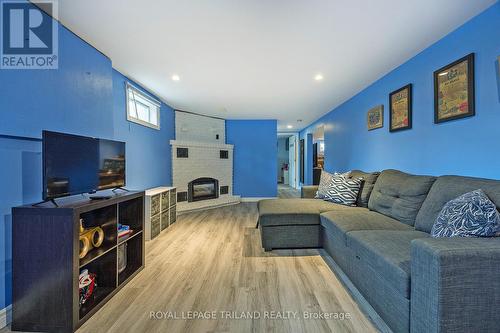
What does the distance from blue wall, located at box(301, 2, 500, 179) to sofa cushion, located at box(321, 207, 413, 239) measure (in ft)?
2.36

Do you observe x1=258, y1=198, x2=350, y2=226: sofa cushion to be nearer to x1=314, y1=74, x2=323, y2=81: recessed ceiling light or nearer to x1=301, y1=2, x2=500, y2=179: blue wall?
x1=301, y1=2, x2=500, y2=179: blue wall

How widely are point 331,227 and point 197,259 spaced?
1532 millimetres

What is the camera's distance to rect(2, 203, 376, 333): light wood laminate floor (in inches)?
60.0

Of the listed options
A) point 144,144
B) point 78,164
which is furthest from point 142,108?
point 78,164

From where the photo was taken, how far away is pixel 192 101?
4406 mm

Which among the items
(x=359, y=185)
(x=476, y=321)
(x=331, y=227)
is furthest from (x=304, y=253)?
(x=476, y=321)

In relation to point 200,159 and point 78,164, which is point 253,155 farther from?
point 78,164

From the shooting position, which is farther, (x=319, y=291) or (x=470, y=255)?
(x=319, y=291)

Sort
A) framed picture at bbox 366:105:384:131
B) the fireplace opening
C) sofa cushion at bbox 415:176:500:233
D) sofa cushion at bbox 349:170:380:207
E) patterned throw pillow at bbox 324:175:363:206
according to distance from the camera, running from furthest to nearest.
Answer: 1. the fireplace opening
2. framed picture at bbox 366:105:384:131
3. patterned throw pillow at bbox 324:175:363:206
4. sofa cushion at bbox 349:170:380:207
5. sofa cushion at bbox 415:176:500:233

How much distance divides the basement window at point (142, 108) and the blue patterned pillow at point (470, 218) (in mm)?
3640

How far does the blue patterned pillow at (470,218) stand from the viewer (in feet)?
4.38

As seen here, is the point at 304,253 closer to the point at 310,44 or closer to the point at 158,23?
the point at 310,44

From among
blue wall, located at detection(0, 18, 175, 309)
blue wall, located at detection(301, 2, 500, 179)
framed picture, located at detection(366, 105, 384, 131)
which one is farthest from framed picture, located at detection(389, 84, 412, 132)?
blue wall, located at detection(0, 18, 175, 309)

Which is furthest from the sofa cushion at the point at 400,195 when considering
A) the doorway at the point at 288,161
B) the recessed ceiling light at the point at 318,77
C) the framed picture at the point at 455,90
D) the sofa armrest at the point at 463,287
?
the doorway at the point at 288,161
